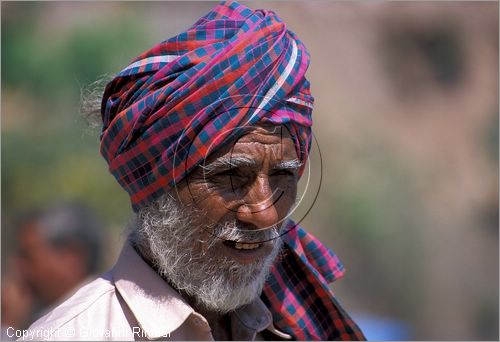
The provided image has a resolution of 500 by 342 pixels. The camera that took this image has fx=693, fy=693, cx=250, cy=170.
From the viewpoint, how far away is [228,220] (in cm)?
241

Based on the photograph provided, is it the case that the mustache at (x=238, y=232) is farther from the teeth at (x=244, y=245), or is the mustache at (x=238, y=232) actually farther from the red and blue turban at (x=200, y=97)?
the red and blue turban at (x=200, y=97)

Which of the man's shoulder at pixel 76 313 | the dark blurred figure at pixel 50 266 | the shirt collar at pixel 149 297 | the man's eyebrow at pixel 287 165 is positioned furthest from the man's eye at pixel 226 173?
the dark blurred figure at pixel 50 266

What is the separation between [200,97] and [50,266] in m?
3.43

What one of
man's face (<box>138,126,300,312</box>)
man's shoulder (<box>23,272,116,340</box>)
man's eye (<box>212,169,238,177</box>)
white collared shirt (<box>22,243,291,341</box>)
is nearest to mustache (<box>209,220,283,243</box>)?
man's face (<box>138,126,300,312</box>)

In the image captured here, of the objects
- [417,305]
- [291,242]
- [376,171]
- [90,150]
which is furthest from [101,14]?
[291,242]

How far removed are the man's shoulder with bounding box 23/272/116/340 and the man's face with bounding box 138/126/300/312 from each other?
23 centimetres

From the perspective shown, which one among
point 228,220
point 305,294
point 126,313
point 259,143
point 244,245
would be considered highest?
point 259,143

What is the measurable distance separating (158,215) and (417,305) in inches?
290

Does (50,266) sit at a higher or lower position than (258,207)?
lower

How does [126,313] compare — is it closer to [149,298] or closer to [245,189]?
[149,298]

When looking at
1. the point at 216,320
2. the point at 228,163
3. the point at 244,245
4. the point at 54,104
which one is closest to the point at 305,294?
the point at 216,320

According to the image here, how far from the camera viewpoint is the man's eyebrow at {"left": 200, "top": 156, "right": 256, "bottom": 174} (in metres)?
2.38

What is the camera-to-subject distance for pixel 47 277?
5324 millimetres

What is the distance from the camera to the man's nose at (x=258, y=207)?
2.39 metres
